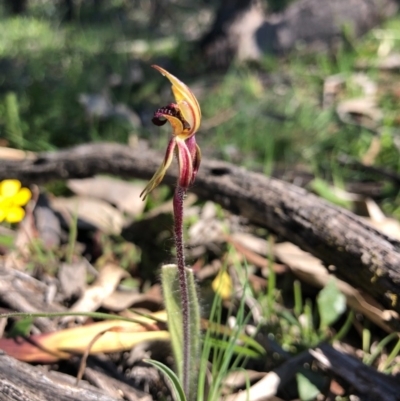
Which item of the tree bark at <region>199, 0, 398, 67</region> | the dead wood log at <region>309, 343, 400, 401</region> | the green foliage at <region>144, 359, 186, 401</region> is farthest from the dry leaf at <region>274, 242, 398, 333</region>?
the tree bark at <region>199, 0, 398, 67</region>

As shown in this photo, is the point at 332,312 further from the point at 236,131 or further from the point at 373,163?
the point at 236,131

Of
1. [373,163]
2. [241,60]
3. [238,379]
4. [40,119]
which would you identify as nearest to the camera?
[238,379]

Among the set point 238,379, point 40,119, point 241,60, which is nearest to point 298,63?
point 241,60

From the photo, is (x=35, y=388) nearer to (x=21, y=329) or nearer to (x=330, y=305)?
(x=21, y=329)

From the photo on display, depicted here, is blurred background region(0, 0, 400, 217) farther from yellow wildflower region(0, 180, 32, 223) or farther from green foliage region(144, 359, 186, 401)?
green foliage region(144, 359, 186, 401)

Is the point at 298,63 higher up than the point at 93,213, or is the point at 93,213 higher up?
the point at 298,63

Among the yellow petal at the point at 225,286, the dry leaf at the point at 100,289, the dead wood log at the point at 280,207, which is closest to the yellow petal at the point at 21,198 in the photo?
the dead wood log at the point at 280,207

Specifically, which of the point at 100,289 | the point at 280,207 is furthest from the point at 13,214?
A: the point at 280,207
